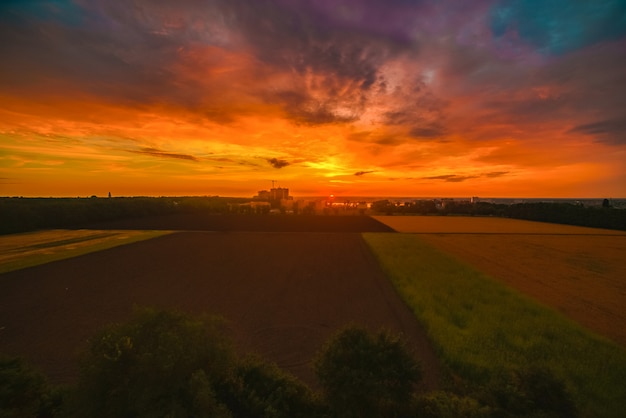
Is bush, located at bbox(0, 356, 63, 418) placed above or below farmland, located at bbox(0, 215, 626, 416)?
above

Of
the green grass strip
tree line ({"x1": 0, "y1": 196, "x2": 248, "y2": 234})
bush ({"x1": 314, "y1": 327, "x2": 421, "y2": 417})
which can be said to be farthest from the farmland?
tree line ({"x1": 0, "y1": 196, "x2": 248, "y2": 234})

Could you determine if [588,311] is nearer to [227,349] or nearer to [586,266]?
[586,266]

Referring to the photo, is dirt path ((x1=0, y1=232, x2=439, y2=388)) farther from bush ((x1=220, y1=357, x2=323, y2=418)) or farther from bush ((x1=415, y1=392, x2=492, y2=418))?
bush ((x1=220, y1=357, x2=323, y2=418))

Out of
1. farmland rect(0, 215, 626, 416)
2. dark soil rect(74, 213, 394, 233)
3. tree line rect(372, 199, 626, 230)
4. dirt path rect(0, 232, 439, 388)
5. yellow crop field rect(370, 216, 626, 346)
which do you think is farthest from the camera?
tree line rect(372, 199, 626, 230)

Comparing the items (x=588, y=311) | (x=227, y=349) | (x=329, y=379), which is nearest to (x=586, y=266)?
(x=588, y=311)

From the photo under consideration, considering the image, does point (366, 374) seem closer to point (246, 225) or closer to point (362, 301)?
point (362, 301)

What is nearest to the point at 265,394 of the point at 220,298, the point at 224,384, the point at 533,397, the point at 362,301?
the point at 224,384
